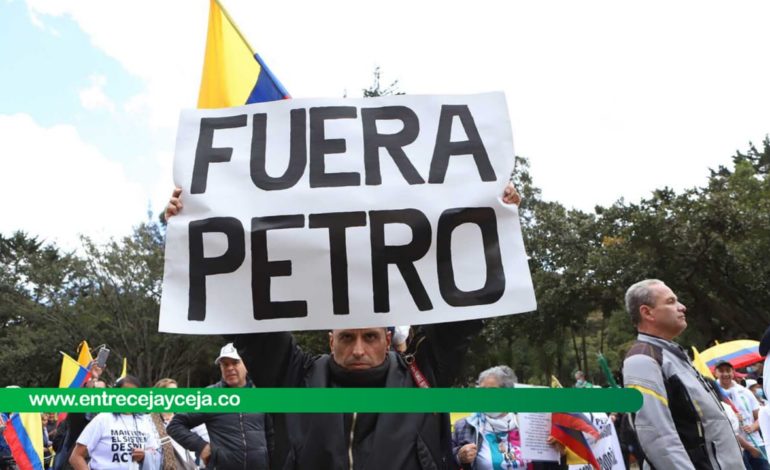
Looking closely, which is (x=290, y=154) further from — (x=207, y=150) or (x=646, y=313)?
(x=646, y=313)

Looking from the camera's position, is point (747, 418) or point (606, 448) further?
point (747, 418)

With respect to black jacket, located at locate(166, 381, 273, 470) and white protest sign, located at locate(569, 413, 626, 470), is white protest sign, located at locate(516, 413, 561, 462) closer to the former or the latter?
white protest sign, located at locate(569, 413, 626, 470)

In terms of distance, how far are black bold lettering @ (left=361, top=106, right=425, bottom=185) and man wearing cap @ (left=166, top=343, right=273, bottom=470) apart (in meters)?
3.54

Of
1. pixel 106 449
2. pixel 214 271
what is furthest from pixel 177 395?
pixel 106 449

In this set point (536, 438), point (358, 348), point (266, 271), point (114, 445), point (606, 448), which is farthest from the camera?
point (114, 445)

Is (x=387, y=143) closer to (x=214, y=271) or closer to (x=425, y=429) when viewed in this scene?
(x=214, y=271)

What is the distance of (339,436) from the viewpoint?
2842mm

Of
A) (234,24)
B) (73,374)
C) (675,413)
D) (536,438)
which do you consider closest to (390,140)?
(234,24)

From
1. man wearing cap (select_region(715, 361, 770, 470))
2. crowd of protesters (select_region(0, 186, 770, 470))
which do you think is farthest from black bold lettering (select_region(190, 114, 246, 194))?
man wearing cap (select_region(715, 361, 770, 470))

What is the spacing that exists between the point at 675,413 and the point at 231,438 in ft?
12.7

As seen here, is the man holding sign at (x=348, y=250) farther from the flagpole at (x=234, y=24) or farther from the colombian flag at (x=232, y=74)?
the flagpole at (x=234, y=24)

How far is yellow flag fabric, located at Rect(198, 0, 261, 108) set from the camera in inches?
175

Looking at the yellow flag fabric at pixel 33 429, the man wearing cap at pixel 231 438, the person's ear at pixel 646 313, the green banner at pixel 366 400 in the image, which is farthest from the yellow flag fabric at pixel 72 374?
the person's ear at pixel 646 313

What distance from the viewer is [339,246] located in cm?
319
